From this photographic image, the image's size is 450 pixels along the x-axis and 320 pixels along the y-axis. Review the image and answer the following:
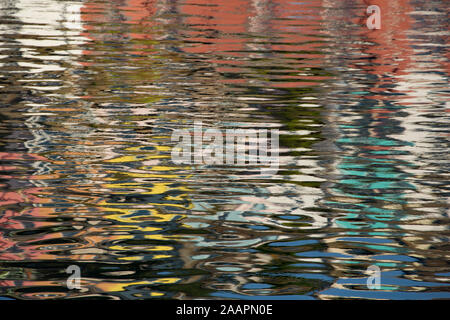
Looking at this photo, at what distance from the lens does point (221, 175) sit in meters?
5.59

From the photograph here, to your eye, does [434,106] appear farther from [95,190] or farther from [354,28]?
[354,28]

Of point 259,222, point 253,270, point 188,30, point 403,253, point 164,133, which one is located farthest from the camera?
point 188,30

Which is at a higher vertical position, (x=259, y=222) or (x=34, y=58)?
(x=34, y=58)

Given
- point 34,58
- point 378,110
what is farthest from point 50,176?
point 34,58

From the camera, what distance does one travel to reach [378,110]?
772 cm

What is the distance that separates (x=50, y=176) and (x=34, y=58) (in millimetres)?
5351

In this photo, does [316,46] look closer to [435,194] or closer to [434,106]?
[434,106]

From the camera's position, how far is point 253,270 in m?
3.99

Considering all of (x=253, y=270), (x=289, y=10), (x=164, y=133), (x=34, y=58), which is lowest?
(x=253, y=270)

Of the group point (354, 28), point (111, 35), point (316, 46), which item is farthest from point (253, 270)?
point (354, 28)

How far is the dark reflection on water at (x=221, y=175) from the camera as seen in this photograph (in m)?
3.97

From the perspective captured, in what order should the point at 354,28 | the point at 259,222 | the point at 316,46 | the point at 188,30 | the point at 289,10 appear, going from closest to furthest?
the point at 259,222 → the point at 316,46 → the point at 188,30 → the point at 354,28 → the point at 289,10

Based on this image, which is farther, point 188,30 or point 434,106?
point 188,30

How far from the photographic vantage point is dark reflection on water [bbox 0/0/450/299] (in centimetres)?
397
